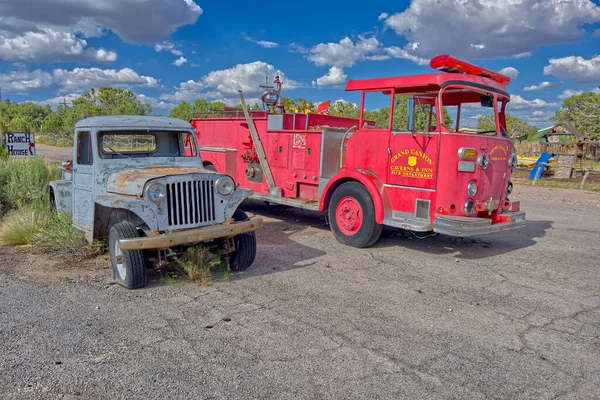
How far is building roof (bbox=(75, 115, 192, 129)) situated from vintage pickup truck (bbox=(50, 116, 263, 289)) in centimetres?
1

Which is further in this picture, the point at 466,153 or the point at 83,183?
the point at 466,153

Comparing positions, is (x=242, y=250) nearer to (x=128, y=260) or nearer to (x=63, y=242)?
(x=128, y=260)

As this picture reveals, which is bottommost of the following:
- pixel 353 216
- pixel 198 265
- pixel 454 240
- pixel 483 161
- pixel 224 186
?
pixel 454 240

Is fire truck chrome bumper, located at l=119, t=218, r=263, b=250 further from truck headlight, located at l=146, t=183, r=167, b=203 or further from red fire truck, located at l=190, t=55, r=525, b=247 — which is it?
red fire truck, located at l=190, t=55, r=525, b=247

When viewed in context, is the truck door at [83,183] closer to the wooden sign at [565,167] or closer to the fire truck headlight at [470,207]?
the fire truck headlight at [470,207]

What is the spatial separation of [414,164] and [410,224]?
0.93 meters

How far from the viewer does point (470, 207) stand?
703 centimetres

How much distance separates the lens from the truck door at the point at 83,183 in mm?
6277

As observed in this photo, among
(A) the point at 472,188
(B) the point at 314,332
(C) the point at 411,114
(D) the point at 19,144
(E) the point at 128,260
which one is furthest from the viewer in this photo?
(D) the point at 19,144

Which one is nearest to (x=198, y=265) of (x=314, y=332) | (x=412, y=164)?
(x=314, y=332)

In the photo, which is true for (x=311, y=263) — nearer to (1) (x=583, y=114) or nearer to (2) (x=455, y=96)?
(2) (x=455, y=96)

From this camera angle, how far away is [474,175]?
6945 mm

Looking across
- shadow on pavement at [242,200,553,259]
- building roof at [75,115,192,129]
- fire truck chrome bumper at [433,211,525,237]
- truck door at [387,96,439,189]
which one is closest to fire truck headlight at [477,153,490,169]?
truck door at [387,96,439,189]

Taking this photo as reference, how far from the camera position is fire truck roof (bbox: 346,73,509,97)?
276 inches
